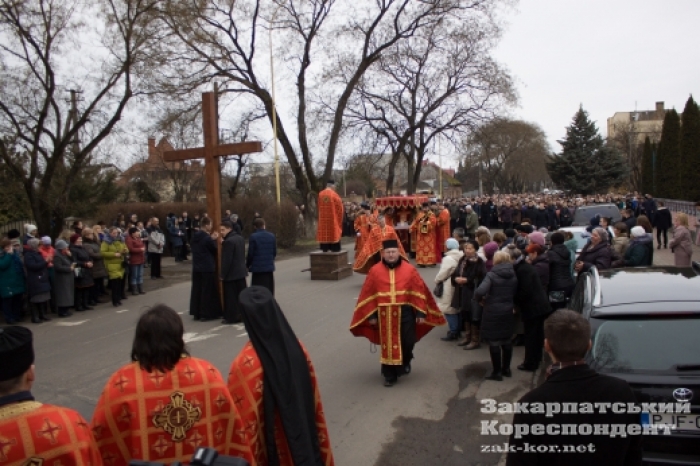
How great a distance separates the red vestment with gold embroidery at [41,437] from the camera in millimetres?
2207

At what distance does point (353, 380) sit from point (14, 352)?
210 inches

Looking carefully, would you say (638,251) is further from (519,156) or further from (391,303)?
(519,156)

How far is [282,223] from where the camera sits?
2462 centimetres

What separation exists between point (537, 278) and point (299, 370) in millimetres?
4786

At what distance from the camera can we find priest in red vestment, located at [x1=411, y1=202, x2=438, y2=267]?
17.5m

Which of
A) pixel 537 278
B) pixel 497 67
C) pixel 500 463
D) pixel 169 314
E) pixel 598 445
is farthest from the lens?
pixel 497 67

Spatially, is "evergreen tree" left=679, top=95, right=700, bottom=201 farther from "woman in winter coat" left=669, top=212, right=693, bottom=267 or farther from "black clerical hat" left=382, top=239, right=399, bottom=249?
"black clerical hat" left=382, top=239, right=399, bottom=249

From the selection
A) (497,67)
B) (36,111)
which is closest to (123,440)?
(36,111)

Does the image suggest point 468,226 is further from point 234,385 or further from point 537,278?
point 234,385

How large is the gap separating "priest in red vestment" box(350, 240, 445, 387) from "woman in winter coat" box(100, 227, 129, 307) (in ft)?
24.8

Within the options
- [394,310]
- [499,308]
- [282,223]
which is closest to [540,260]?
[499,308]

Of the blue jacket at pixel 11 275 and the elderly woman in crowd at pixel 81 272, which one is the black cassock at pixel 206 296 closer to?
the elderly woman in crowd at pixel 81 272

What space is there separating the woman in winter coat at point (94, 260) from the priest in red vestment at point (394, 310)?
7.63 m

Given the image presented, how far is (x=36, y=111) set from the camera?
54.9 feet
